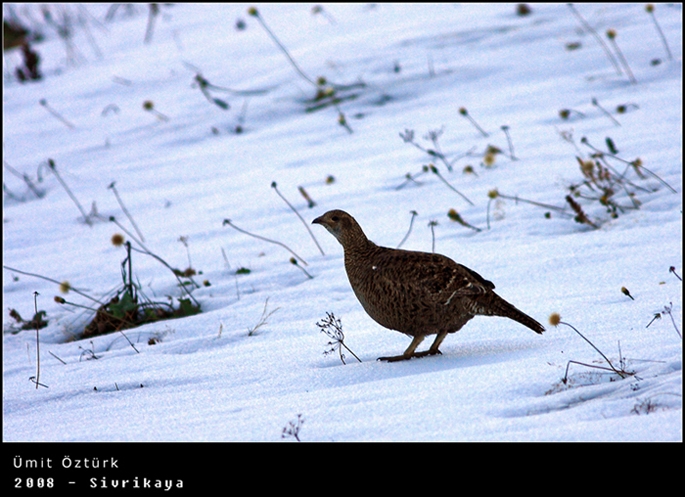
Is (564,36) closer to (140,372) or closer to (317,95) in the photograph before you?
(317,95)

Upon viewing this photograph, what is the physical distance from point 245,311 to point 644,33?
5622mm

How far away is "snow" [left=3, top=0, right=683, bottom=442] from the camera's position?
291 centimetres

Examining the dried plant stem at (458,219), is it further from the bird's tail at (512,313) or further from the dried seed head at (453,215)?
the bird's tail at (512,313)

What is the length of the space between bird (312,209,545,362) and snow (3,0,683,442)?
0.17 meters

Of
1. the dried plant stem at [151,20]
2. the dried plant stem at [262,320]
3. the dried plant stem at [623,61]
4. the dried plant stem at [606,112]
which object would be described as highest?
the dried plant stem at [151,20]

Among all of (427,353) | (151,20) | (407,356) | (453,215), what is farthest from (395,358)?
(151,20)

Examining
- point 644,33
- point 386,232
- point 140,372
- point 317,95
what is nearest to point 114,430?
point 140,372

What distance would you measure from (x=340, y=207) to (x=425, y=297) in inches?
112

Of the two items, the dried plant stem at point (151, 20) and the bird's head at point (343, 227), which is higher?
the dried plant stem at point (151, 20)

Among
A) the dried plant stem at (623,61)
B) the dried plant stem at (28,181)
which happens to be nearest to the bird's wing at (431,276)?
the dried plant stem at (623,61)

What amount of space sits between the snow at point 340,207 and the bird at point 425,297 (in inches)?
6.9

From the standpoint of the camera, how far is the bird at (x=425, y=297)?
3389mm

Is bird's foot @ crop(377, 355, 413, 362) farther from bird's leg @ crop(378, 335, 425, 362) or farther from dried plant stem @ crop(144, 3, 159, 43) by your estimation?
dried plant stem @ crop(144, 3, 159, 43)

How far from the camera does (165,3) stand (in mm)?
12133
